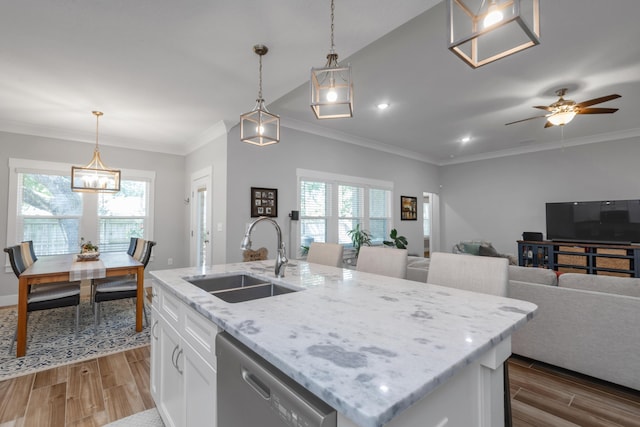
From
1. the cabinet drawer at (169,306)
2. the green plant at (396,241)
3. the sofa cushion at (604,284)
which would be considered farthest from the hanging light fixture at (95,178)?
the sofa cushion at (604,284)

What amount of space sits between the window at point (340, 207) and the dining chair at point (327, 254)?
80.8 inches

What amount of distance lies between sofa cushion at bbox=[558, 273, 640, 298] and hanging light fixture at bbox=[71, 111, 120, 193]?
17.4ft

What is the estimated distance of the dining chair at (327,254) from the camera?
2.54 meters

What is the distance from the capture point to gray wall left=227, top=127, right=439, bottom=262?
4.12 m

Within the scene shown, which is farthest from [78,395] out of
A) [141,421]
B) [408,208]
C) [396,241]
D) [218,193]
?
[408,208]

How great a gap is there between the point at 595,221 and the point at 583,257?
759 mm

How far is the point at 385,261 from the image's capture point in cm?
218

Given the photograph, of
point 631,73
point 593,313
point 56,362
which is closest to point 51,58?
point 56,362

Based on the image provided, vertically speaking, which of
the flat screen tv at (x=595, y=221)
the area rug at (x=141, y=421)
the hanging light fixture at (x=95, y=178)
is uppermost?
the hanging light fixture at (x=95, y=178)

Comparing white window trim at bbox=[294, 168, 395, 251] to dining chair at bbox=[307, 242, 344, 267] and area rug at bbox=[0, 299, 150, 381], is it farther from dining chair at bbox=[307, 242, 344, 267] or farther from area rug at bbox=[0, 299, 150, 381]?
area rug at bbox=[0, 299, 150, 381]

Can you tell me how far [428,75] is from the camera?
10.4 feet

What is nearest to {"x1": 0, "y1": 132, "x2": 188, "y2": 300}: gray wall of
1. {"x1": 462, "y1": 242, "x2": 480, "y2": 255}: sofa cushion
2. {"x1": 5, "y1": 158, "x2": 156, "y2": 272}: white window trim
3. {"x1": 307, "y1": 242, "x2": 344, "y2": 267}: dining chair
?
{"x1": 5, "y1": 158, "x2": 156, "y2": 272}: white window trim

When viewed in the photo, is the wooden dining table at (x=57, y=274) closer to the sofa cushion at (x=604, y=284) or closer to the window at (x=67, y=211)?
the window at (x=67, y=211)

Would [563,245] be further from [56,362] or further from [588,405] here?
[56,362]
